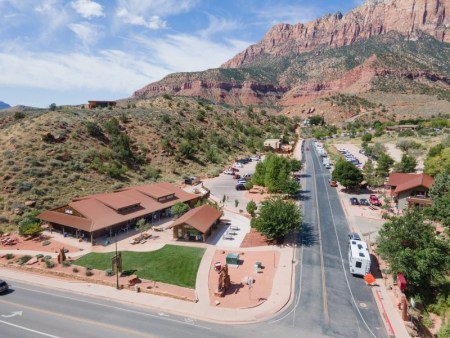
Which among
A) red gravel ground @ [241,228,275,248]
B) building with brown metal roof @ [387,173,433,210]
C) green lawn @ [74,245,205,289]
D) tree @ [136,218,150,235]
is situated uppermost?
building with brown metal roof @ [387,173,433,210]

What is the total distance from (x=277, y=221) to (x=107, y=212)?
24754mm

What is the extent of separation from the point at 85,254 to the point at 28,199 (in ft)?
72.8

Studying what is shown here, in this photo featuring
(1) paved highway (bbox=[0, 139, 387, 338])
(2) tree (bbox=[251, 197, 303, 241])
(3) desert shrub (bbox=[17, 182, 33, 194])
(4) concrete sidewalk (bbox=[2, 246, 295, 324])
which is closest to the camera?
(1) paved highway (bbox=[0, 139, 387, 338])

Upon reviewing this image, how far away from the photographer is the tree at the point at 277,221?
4241 centimetres

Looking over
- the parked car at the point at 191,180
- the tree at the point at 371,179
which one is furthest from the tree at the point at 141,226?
the tree at the point at 371,179

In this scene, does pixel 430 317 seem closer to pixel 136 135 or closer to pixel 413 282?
pixel 413 282

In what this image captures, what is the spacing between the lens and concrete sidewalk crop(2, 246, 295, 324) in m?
28.4

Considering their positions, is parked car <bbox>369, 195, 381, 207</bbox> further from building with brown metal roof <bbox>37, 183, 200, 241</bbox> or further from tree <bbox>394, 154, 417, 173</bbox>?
building with brown metal roof <bbox>37, 183, 200, 241</bbox>

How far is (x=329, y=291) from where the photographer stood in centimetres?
3225

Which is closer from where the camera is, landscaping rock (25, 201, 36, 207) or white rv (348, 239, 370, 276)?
white rv (348, 239, 370, 276)

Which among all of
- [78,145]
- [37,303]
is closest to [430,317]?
[37,303]

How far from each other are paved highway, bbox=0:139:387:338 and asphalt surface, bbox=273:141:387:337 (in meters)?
0.08

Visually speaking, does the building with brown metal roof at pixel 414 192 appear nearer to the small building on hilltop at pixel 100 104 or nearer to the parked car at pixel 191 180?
the parked car at pixel 191 180

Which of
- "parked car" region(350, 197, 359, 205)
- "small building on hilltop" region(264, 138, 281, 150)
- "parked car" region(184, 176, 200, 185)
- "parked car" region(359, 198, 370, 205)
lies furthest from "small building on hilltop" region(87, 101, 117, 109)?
"parked car" region(359, 198, 370, 205)
